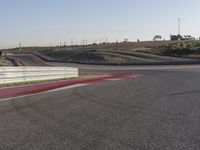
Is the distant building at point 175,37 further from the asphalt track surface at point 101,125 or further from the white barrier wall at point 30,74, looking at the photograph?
the asphalt track surface at point 101,125

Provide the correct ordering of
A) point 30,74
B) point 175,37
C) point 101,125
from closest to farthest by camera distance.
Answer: point 101,125 < point 30,74 < point 175,37

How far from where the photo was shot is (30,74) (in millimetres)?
19703

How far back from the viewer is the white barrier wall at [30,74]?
1731 centimetres

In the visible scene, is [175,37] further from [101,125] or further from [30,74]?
[101,125]

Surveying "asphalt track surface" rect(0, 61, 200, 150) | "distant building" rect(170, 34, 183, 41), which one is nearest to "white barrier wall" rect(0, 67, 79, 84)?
"asphalt track surface" rect(0, 61, 200, 150)

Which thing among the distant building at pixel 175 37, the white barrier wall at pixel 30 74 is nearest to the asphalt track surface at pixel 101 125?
the white barrier wall at pixel 30 74

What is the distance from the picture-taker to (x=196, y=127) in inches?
260

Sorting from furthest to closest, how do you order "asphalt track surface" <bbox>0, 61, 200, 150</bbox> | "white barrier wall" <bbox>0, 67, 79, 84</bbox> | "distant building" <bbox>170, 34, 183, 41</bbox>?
"distant building" <bbox>170, 34, 183, 41</bbox> < "white barrier wall" <bbox>0, 67, 79, 84</bbox> < "asphalt track surface" <bbox>0, 61, 200, 150</bbox>

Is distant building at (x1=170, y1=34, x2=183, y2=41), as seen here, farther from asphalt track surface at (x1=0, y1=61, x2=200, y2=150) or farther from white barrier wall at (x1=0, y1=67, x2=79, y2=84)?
asphalt track surface at (x1=0, y1=61, x2=200, y2=150)


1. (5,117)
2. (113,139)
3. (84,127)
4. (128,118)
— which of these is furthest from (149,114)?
(5,117)

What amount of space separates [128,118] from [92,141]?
7.11 ft

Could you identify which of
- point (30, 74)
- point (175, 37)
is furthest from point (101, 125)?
point (175, 37)

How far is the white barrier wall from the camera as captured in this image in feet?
56.8

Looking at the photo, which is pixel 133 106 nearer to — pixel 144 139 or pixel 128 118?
pixel 128 118
